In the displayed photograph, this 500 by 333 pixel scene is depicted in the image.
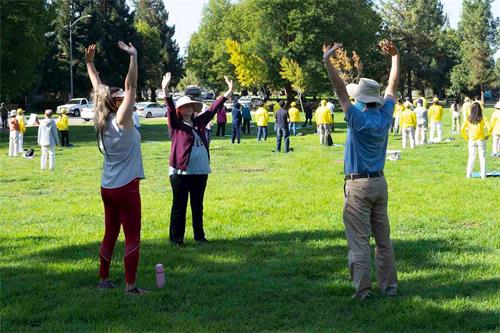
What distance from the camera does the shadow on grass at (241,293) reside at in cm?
529

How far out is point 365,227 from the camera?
5781mm

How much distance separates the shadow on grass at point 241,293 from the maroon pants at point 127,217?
14.8 inches

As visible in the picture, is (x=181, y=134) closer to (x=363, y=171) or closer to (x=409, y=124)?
(x=363, y=171)

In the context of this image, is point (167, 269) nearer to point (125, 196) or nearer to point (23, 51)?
point (125, 196)

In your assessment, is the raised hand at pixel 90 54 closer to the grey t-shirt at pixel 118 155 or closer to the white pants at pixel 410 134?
the grey t-shirt at pixel 118 155

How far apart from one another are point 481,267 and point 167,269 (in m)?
3.39

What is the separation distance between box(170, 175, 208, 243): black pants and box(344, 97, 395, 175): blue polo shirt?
8.66 ft

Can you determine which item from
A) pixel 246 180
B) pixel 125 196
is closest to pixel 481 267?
pixel 125 196

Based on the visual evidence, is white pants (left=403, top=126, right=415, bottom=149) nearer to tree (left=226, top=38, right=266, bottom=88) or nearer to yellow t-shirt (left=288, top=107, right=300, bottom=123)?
yellow t-shirt (left=288, top=107, right=300, bottom=123)

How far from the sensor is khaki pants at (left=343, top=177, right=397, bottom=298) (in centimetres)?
574

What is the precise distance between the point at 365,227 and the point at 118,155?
2323 millimetres

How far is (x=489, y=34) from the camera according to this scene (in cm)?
8644

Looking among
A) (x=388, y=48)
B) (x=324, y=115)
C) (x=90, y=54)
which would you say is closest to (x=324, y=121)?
(x=324, y=115)

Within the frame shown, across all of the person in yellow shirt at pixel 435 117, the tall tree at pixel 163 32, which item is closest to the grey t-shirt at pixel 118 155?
the person in yellow shirt at pixel 435 117
